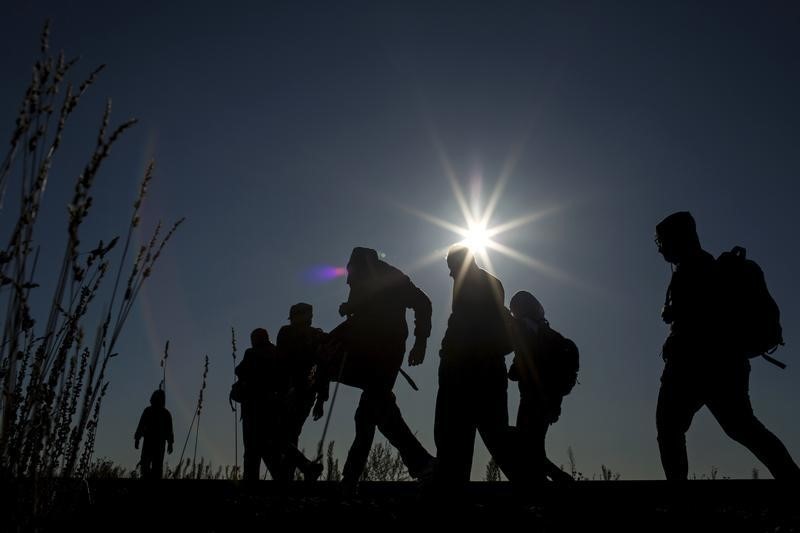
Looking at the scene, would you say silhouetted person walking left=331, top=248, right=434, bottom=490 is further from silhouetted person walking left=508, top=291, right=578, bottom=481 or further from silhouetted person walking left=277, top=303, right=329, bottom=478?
silhouetted person walking left=277, top=303, right=329, bottom=478

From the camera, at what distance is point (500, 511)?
269cm

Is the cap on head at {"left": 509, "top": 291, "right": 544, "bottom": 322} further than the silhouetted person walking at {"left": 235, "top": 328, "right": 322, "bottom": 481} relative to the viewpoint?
No

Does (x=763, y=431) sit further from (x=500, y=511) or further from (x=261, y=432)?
(x=261, y=432)

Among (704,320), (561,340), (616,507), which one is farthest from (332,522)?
(561,340)

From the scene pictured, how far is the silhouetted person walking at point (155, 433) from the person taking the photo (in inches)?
372

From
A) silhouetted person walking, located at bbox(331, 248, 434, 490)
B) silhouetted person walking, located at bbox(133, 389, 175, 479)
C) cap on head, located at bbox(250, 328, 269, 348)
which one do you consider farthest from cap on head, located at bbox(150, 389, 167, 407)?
silhouetted person walking, located at bbox(331, 248, 434, 490)

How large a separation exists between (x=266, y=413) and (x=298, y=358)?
2.28ft

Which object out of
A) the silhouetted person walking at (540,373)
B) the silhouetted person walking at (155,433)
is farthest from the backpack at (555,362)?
the silhouetted person walking at (155,433)

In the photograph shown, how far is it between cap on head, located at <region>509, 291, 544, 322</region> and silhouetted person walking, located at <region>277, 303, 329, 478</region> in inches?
85.5

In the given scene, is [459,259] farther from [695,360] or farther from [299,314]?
[299,314]

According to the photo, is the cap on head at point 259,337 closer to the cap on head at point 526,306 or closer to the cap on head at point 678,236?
the cap on head at point 526,306

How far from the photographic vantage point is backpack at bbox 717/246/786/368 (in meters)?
3.79

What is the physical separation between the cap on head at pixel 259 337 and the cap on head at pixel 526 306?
3.26m

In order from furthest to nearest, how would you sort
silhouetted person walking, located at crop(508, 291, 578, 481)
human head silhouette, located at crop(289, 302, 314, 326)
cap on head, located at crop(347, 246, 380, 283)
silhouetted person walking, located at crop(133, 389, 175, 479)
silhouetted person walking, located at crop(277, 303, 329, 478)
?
silhouetted person walking, located at crop(133, 389, 175, 479)
human head silhouette, located at crop(289, 302, 314, 326)
silhouetted person walking, located at crop(277, 303, 329, 478)
cap on head, located at crop(347, 246, 380, 283)
silhouetted person walking, located at crop(508, 291, 578, 481)
